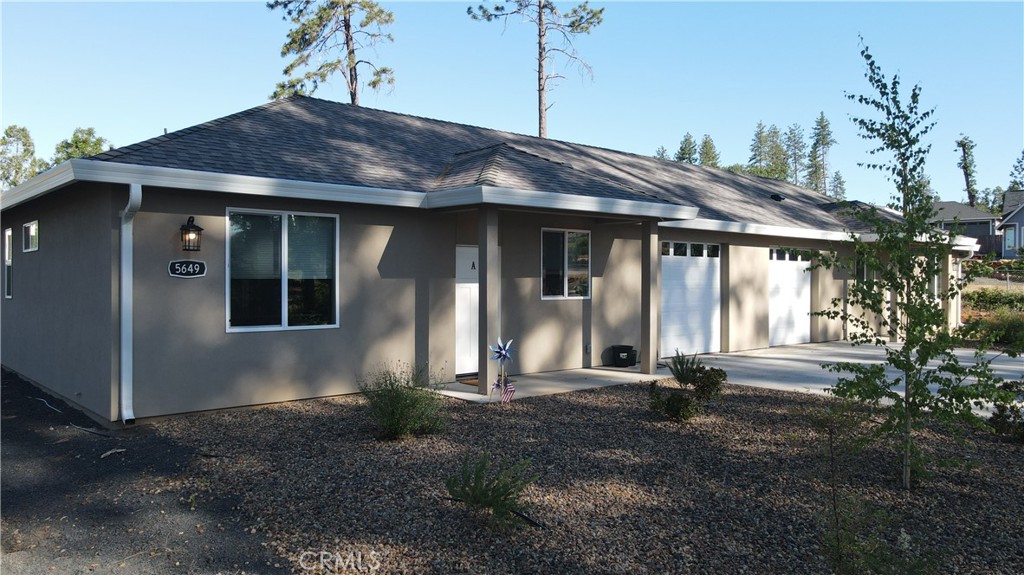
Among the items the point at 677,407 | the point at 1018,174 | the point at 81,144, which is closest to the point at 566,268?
the point at 677,407

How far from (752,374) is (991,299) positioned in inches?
686

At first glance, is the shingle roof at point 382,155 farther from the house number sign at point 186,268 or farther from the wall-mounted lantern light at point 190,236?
the house number sign at point 186,268

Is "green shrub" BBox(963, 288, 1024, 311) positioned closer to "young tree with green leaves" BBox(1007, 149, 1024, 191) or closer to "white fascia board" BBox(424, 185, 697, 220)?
"white fascia board" BBox(424, 185, 697, 220)

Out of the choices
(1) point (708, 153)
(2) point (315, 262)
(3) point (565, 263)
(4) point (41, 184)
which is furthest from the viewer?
(1) point (708, 153)

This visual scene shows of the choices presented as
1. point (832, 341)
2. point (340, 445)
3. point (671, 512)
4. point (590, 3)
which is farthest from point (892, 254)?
point (590, 3)

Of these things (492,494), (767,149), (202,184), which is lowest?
(492,494)

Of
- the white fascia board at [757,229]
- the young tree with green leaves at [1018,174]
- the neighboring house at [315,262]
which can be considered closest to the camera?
the neighboring house at [315,262]

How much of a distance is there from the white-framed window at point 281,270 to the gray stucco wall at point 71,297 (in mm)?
1186

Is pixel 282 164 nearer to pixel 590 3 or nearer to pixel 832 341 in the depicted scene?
pixel 832 341

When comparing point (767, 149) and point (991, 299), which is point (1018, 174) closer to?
point (767, 149)

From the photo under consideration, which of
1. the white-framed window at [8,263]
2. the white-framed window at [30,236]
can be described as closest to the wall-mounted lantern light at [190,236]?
the white-framed window at [30,236]

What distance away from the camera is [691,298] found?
13.1 m

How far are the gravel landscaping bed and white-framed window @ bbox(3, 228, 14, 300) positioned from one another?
644 centimetres

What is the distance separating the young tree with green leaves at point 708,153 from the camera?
7443cm
